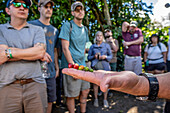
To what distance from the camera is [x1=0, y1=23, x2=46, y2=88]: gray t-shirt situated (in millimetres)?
1700

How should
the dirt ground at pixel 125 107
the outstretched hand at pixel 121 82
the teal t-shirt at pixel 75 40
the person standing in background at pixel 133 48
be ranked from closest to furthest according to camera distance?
the outstretched hand at pixel 121 82 < the teal t-shirt at pixel 75 40 < the dirt ground at pixel 125 107 < the person standing in background at pixel 133 48

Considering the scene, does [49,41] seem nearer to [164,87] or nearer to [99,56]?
[99,56]

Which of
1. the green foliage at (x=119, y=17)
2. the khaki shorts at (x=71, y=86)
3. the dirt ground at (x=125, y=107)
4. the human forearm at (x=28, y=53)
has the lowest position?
the dirt ground at (x=125, y=107)

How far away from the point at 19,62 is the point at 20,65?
0.05 metres

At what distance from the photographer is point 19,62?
179cm

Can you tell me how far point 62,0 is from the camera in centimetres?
502

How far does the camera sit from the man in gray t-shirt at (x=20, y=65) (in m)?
1.69

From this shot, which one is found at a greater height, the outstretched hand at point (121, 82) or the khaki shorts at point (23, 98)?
the outstretched hand at point (121, 82)

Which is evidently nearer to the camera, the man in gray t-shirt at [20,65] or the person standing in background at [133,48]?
the man in gray t-shirt at [20,65]

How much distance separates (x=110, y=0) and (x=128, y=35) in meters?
2.75

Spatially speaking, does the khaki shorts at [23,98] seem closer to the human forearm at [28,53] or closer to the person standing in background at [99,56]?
the human forearm at [28,53]

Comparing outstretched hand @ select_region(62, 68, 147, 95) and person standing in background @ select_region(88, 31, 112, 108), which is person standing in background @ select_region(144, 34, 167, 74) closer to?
person standing in background @ select_region(88, 31, 112, 108)

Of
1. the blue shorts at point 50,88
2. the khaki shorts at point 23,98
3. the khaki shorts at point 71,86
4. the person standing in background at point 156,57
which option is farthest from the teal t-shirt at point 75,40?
the person standing in background at point 156,57

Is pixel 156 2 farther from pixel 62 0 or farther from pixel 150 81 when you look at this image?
pixel 62 0
